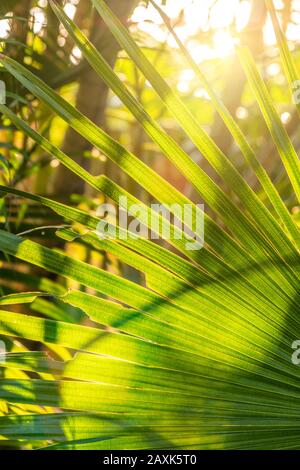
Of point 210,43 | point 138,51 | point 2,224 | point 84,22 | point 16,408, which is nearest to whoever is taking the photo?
point 138,51

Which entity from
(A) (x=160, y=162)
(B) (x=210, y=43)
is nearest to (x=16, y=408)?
(B) (x=210, y=43)

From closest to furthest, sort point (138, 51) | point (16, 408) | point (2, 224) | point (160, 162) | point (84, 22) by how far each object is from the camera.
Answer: point (138, 51)
point (16, 408)
point (2, 224)
point (84, 22)
point (160, 162)

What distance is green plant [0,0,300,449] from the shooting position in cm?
76

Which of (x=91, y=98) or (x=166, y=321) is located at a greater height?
(x=91, y=98)

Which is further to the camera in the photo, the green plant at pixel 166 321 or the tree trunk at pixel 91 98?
the tree trunk at pixel 91 98

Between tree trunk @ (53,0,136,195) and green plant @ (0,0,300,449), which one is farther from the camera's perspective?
tree trunk @ (53,0,136,195)

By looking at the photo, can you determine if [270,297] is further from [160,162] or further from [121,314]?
[160,162]

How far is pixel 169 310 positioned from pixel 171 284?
0.11 ft

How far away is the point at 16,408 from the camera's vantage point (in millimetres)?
996

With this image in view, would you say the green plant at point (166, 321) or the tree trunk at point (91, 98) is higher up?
the tree trunk at point (91, 98)

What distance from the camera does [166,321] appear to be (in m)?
0.80

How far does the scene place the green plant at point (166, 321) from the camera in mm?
764

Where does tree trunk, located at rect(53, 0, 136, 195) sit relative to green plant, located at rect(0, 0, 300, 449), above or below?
above

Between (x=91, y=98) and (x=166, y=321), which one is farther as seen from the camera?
(x=91, y=98)
